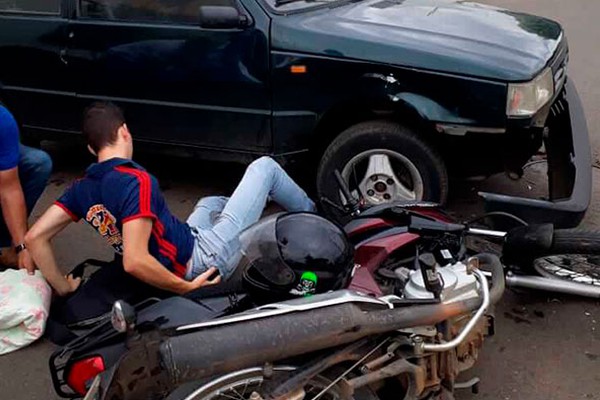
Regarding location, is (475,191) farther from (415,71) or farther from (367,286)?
(367,286)

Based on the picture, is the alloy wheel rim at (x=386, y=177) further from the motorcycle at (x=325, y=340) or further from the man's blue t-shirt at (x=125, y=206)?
the man's blue t-shirt at (x=125, y=206)

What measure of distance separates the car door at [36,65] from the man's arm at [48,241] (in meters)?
1.97

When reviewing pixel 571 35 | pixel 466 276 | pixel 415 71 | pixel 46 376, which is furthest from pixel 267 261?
pixel 571 35

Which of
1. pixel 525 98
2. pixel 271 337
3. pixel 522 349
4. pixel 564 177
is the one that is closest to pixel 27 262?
pixel 271 337

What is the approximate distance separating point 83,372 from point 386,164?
2.24 meters

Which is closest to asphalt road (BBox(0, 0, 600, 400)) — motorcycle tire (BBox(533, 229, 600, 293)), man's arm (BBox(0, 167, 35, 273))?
motorcycle tire (BBox(533, 229, 600, 293))

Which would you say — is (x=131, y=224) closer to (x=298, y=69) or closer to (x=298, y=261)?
(x=298, y=261)

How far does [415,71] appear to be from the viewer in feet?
13.3

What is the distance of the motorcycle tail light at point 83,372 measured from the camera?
2568 millimetres

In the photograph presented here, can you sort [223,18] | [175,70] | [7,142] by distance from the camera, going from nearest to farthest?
[7,142]
[223,18]
[175,70]

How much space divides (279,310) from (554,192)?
2234mm

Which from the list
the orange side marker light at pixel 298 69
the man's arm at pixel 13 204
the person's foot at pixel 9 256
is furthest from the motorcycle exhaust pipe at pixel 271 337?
the person's foot at pixel 9 256

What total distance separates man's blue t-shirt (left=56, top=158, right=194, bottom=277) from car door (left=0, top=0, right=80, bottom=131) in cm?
208

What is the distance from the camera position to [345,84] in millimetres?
4223
